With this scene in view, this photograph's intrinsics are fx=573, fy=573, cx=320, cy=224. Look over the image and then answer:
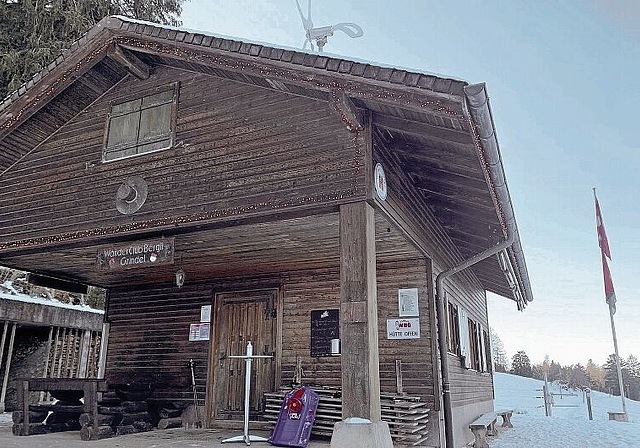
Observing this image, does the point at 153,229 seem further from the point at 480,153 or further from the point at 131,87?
the point at 480,153

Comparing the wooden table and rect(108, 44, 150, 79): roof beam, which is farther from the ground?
rect(108, 44, 150, 79): roof beam

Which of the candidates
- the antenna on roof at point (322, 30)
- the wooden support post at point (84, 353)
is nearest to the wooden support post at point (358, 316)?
the antenna on roof at point (322, 30)

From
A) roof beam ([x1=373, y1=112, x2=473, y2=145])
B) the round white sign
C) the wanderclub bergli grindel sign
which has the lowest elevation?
the wanderclub bergli grindel sign

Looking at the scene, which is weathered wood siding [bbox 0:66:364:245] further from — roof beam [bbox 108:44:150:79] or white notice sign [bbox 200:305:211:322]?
white notice sign [bbox 200:305:211:322]

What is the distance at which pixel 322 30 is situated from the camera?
7.52m

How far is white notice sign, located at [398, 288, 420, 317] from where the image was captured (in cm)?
840

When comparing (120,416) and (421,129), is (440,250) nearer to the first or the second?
(421,129)

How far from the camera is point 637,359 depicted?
222 ft

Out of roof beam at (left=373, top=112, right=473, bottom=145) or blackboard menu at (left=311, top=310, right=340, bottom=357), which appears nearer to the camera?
roof beam at (left=373, top=112, right=473, bottom=145)

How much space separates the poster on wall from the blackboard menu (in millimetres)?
2025

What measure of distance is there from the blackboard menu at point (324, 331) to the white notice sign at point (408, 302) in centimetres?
101

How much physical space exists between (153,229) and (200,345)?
3.72 m

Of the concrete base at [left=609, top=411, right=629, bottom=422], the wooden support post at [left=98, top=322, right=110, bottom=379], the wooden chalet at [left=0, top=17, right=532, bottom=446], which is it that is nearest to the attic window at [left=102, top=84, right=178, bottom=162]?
the wooden chalet at [left=0, top=17, right=532, bottom=446]

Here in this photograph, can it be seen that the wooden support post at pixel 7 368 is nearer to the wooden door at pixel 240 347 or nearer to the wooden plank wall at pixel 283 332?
the wooden plank wall at pixel 283 332
